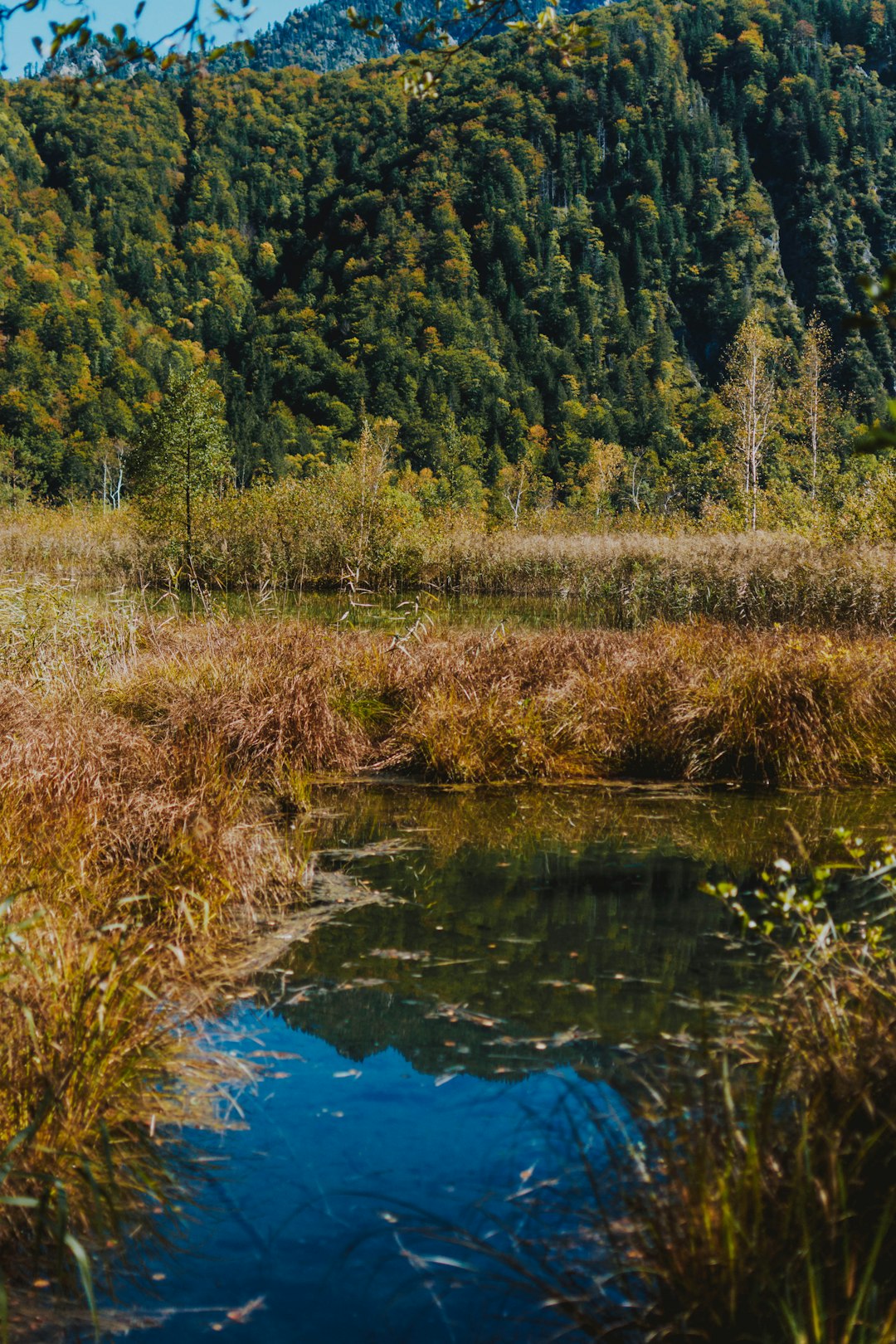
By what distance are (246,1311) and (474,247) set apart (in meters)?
125

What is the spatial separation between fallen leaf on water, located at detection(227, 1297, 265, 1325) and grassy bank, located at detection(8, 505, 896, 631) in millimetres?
11423

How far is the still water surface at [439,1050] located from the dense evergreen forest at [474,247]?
59.1 metres

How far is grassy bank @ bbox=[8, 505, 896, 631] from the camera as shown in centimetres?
1420

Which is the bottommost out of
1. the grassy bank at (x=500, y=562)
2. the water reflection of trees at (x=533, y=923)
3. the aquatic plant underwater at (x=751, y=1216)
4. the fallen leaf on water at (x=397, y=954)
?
the water reflection of trees at (x=533, y=923)

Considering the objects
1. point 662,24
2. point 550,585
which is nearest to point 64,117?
point 662,24

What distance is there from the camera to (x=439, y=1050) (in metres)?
3.80

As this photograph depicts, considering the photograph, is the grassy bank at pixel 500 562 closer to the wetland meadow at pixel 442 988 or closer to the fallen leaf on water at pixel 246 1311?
the wetland meadow at pixel 442 988

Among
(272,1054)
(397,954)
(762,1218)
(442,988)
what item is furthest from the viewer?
(397,954)

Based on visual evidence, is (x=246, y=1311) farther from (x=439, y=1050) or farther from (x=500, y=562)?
(x=500, y=562)

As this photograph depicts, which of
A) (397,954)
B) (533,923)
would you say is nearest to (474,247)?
(533,923)

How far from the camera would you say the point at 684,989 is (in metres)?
4.25

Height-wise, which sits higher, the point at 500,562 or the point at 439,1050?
the point at 500,562

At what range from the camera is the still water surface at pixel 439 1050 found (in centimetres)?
258

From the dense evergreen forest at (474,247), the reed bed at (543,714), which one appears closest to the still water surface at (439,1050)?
the reed bed at (543,714)
